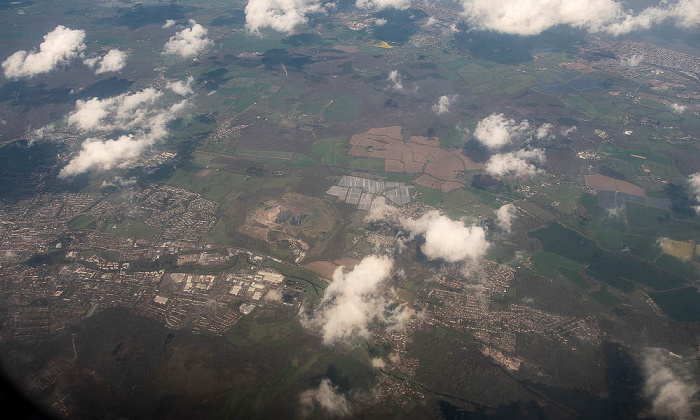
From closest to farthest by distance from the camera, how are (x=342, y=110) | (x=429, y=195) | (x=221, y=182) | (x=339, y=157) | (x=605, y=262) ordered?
(x=605, y=262) → (x=429, y=195) → (x=221, y=182) → (x=339, y=157) → (x=342, y=110)

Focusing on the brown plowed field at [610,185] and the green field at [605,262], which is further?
the brown plowed field at [610,185]

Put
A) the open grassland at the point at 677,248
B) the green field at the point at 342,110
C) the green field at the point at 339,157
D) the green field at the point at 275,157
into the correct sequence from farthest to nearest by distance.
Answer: the green field at the point at 342,110
the green field at the point at 275,157
the green field at the point at 339,157
the open grassland at the point at 677,248

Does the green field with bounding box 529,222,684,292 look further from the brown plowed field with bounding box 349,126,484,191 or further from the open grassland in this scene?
the brown plowed field with bounding box 349,126,484,191

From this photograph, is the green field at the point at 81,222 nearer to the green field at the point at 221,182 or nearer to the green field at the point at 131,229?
the green field at the point at 131,229

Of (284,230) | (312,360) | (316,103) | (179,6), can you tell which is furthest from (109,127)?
(179,6)

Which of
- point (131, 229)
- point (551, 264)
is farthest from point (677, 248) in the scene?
point (131, 229)

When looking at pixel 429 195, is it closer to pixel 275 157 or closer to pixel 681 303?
pixel 275 157

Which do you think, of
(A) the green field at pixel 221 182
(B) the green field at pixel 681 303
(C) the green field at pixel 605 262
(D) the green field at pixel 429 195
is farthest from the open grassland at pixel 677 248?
(A) the green field at pixel 221 182

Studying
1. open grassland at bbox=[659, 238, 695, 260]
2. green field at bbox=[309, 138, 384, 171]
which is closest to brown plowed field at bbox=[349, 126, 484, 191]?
green field at bbox=[309, 138, 384, 171]

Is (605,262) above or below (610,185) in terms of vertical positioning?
below

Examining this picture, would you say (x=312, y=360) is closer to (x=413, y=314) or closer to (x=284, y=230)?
(x=413, y=314)

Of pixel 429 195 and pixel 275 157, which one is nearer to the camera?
pixel 429 195
